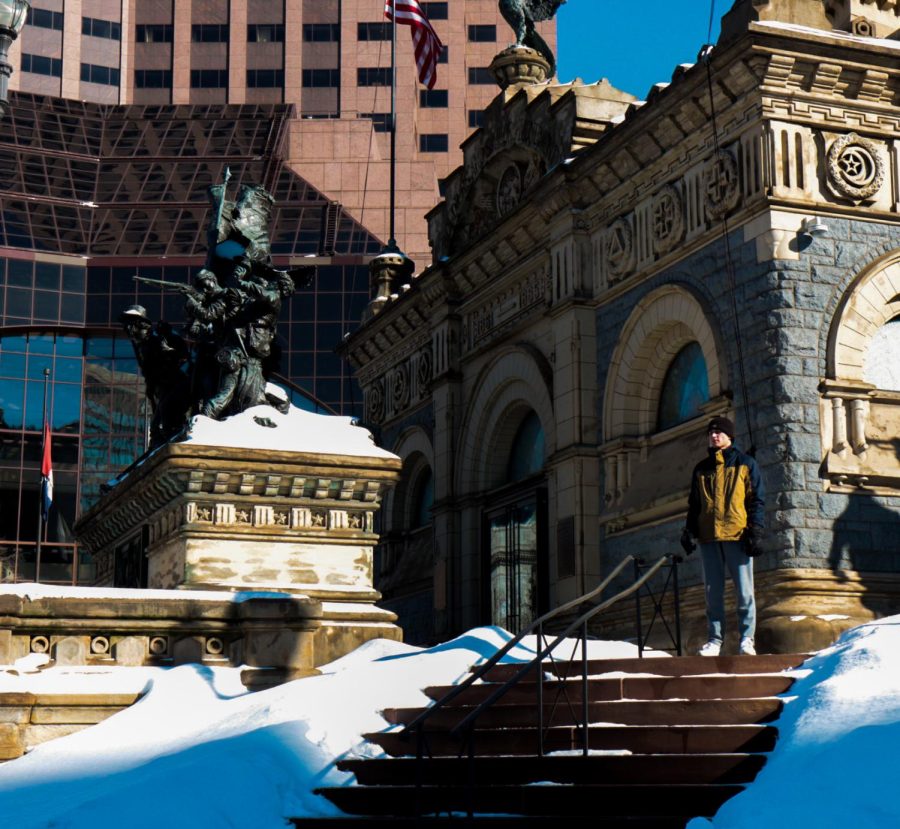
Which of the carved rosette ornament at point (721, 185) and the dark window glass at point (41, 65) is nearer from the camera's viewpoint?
the carved rosette ornament at point (721, 185)

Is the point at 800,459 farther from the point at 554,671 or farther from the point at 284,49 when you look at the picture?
the point at 284,49

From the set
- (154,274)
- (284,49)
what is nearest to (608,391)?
(154,274)

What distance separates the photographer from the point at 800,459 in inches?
729

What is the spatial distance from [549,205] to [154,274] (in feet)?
158

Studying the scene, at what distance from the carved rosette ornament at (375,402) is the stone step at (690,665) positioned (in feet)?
70.2

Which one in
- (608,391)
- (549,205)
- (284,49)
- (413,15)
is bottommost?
(608,391)

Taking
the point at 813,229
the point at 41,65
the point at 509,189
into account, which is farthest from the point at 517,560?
the point at 41,65

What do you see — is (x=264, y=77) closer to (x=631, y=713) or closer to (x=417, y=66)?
(x=417, y=66)

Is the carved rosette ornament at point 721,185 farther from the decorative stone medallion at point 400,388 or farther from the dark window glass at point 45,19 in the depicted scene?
the dark window glass at point 45,19

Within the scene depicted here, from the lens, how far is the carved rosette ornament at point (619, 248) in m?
22.7

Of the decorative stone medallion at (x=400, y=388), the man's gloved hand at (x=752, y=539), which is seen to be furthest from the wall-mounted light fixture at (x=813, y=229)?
the decorative stone medallion at (x=400, y=388)

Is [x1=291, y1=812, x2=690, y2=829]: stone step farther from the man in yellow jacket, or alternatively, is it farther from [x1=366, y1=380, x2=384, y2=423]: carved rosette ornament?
[x1=366, y1=380, x2=384, y2=423]: carved rosette ornament

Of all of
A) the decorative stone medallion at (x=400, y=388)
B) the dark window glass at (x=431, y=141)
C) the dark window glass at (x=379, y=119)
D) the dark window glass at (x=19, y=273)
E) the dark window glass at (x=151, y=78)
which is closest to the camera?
the decorative stone medallion at (x=400, y=388)

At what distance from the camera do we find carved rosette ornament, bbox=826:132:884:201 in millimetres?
19594
